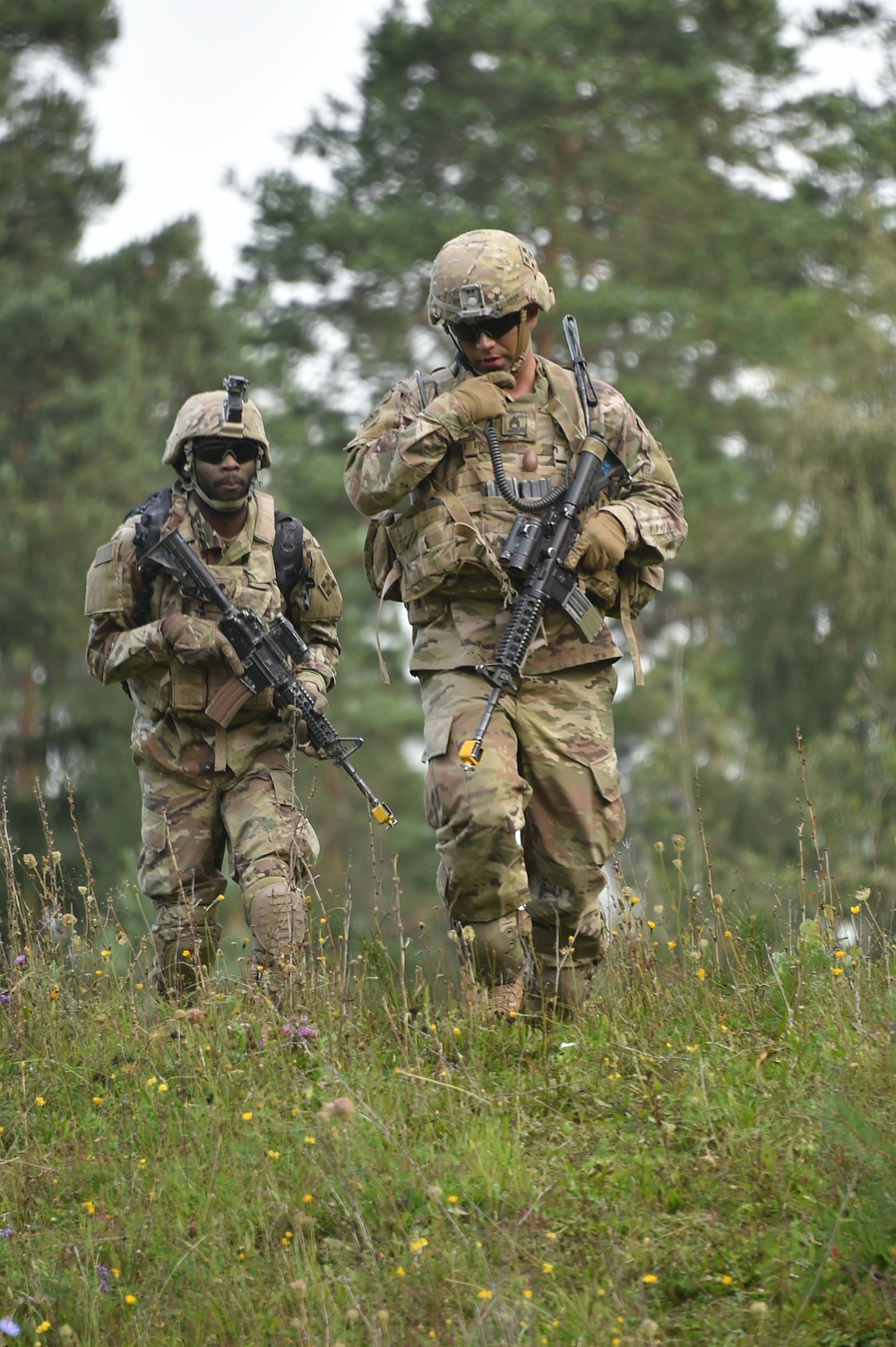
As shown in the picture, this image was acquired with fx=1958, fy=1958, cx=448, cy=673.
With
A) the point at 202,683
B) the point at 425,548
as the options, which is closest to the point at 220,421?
the point at 202,683

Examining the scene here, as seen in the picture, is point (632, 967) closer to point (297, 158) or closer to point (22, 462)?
point (22, 462)

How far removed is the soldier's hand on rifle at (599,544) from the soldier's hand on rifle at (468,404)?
479 millimetres

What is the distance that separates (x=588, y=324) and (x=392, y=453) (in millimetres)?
17998

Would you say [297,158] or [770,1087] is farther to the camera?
[297,158]

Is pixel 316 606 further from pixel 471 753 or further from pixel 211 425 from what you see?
pixel 471 753

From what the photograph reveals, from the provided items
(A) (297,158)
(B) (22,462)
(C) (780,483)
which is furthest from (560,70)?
(B) (22,462)

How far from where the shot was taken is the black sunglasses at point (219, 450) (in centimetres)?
698

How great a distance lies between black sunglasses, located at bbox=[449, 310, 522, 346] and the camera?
637 cm

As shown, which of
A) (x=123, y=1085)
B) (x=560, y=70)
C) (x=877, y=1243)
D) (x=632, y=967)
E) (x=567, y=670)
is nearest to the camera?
(x=877, y=1243)

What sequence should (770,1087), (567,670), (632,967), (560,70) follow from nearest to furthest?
(770,1087) → (632,967) → (567,670) → (560,70)

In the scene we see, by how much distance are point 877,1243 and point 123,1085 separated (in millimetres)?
2224

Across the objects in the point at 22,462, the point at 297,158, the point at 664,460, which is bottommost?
the point at 22,462

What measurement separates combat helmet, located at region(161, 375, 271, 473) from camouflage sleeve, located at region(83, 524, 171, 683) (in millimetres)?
358

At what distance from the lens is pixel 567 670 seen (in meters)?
6.46
